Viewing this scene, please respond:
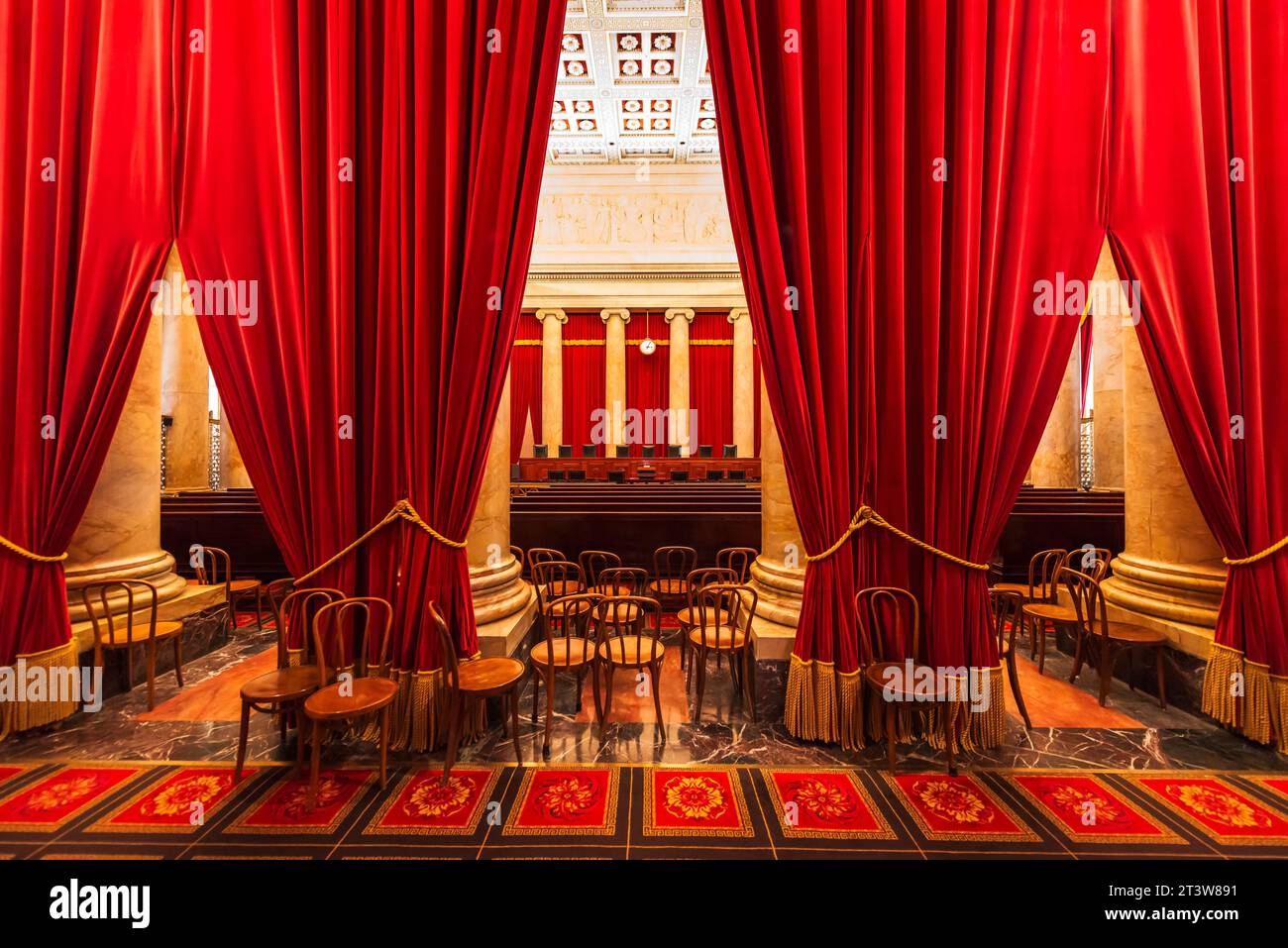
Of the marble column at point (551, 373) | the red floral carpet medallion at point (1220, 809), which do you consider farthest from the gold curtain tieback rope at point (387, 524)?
the marble column at point (551, 373)

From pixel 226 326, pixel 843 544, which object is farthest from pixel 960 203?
pixel 226 326

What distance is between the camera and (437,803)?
226 cm

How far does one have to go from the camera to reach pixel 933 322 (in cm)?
259

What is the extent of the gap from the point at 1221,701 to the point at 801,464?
231 cm

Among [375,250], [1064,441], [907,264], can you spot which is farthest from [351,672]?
A: [1064,441]

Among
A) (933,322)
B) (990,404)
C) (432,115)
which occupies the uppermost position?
(432,115)

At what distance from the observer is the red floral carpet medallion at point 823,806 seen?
2.09 meters

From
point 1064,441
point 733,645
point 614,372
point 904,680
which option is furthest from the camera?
point 614,372

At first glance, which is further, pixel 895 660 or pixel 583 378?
pixel 583 378

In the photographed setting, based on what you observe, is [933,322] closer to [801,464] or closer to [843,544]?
[801,464]

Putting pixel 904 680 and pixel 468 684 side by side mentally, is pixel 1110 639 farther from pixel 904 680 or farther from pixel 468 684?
pixel 468 684

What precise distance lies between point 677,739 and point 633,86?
979 centimetres

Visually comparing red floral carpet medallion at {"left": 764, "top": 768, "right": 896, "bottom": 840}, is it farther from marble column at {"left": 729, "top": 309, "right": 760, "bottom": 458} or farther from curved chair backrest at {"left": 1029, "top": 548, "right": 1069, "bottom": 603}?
marble column at {"left": 729, "top": 309, "right": 760, "bottom": 458}

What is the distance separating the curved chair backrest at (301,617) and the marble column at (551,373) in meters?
10.6
